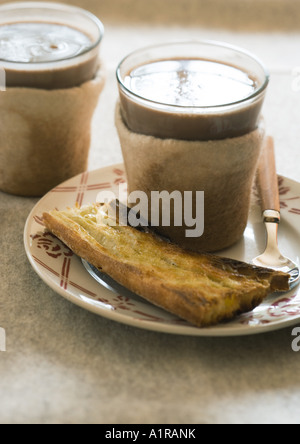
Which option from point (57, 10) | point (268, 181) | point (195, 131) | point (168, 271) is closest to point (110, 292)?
point (168, 271)

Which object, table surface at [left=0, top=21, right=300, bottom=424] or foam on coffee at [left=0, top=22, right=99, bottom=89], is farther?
foam on coffee at [left=0, top=22, right=99, bottom=89]

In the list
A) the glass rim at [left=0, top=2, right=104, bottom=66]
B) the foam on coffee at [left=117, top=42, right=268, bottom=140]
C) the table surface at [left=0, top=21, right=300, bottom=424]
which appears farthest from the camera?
the glass rim at [left=0, top=2, right=104, bottom=66]

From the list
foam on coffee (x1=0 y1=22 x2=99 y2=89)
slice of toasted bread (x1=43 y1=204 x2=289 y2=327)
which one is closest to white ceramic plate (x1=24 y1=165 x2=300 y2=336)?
slice of toasted bread (x1=43 y1=204 x2=289 y2=327)

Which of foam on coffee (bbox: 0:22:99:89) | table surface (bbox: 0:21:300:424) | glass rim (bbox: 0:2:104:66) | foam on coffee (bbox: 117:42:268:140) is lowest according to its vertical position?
table surface (bbox: 0:21:300:424)

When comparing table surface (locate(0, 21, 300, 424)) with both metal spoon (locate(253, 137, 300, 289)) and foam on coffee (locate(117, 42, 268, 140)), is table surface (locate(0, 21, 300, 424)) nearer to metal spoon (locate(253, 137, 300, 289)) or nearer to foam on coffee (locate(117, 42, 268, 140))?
metal spoon (locate(253, 137, 300, 289))

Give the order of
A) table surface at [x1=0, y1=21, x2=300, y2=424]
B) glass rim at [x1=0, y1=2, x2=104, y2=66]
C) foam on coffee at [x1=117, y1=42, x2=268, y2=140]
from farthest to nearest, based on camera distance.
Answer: glass rim at [x1=0, y1=2, x2=104, y2=66] < foam on coffee at [x1=117, y1=42, x2=268, y2=140] < table surface at [x1=0, y1=21, x2=300, y2=424]

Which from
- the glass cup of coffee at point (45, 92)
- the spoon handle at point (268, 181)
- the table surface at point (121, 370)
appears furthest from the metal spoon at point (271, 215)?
the glass cup of coffee at point (45, 92)
